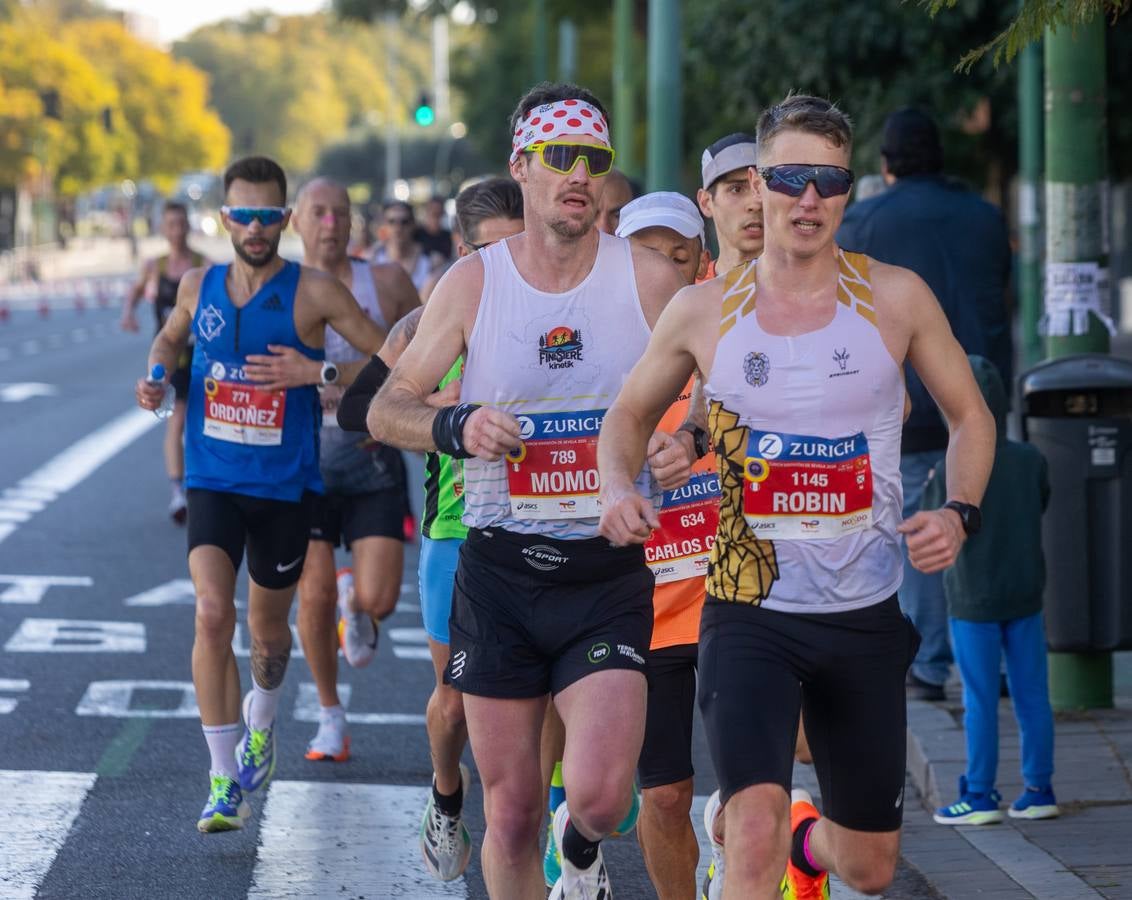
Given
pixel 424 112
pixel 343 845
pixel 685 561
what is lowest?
pixel 343 845

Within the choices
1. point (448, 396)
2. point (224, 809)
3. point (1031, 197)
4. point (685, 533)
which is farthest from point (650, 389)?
point (1031, 197)

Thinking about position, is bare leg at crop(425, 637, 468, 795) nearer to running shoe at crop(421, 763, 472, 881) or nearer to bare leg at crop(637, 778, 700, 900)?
running shoe at crop(421, 763, 472, 881)

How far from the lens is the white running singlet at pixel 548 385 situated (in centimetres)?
492

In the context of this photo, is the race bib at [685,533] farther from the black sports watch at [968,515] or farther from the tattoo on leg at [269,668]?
the tattoo on leg at [269,668]

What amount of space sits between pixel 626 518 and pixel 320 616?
3868 mm

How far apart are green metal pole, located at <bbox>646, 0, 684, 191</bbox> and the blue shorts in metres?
9.96

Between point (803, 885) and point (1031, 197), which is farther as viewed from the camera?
point (1031, 197)

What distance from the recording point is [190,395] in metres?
7.28

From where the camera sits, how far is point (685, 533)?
570 centimetres

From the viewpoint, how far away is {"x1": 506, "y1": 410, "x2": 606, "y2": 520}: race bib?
491 cm

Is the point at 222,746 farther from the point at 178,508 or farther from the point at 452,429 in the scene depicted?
the point at 178,508

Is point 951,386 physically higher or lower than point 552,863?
higher

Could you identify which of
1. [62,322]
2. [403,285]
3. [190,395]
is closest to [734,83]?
[403,285]

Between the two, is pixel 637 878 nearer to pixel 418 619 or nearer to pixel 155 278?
pixel 418 619
